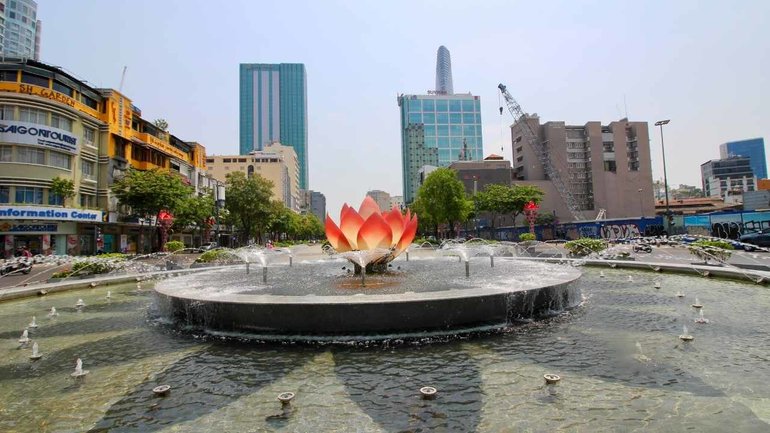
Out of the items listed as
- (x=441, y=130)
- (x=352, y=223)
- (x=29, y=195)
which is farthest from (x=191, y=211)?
(x=441, y=130)

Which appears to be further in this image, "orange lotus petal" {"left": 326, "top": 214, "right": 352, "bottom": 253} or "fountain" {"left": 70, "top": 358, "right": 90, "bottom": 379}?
"orange lotus petal" {"left": 326, "top": 214, "right": 352, "bottom": 253}

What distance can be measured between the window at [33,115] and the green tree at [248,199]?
22296 millimetres

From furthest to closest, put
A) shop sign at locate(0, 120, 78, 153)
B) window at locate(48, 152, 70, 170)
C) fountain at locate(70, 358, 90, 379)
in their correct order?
window at locate(48, 152, 70, 170), shop sign at locate(0, 120, 78, 153), fountain at locate(70, 358, 90, 379)

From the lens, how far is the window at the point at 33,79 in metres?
35.9

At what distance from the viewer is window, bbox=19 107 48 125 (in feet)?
115

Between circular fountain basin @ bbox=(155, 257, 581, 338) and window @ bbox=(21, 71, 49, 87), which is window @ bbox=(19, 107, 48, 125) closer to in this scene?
window @ bbox=(21, 71, 49, 87)

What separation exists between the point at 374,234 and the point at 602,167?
99.2m

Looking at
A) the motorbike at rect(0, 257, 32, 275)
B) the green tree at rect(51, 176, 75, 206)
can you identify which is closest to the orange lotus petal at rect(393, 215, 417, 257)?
the motorbike at rect(0, 257, 32, 275)

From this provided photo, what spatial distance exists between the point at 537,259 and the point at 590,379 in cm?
1814

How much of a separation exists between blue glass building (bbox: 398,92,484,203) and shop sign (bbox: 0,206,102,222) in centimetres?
14757

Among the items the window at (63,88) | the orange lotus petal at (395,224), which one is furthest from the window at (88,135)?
the orange lotus petal at (395,224)

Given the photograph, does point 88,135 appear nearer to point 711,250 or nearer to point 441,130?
point 711,250

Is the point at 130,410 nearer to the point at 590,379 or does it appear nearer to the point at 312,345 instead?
the point at 312,345

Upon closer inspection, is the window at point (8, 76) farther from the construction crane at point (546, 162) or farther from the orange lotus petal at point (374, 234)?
the construction crane at point (546, 162)
